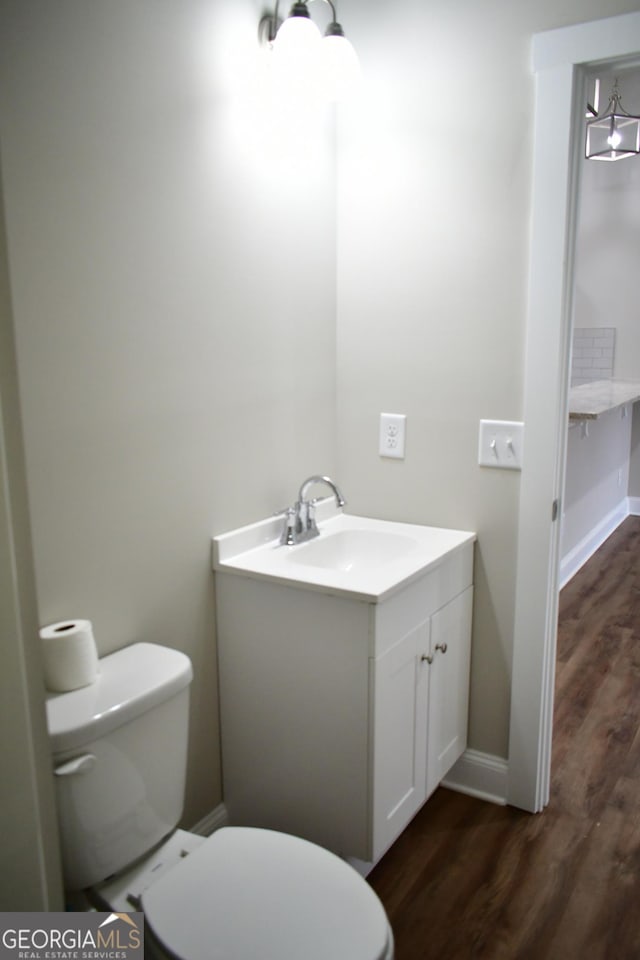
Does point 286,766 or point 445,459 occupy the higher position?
point 445,459

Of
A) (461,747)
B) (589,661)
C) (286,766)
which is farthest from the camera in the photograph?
(589,661)

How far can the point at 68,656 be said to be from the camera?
1410mm

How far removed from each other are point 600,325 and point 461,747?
13.7ft

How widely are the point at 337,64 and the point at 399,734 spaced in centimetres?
165

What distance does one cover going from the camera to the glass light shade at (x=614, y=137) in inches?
169

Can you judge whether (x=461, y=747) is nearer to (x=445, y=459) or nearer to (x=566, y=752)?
(x=566, y=752)

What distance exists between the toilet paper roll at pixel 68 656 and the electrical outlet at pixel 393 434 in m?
1.12

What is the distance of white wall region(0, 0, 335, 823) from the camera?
55.3 inches

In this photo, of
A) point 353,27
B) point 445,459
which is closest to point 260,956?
point 445,459

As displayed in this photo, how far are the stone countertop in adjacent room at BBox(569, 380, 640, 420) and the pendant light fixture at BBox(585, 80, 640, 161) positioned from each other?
1358 mm

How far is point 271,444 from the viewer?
2.09 metres

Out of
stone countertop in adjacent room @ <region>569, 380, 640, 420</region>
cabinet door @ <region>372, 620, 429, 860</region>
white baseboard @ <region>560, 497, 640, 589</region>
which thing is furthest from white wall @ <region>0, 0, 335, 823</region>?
white baseboard @ <region>560, 497, 640, 589</region>

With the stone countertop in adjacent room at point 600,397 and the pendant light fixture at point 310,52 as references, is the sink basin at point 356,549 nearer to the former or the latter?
the pendant light fixture at point 310,52

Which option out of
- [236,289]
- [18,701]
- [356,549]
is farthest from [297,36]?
[18,701]
